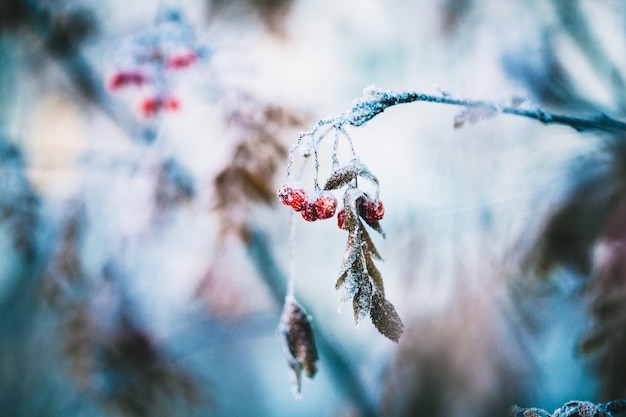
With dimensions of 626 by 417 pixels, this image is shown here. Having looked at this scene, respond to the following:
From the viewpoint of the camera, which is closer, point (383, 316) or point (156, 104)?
point (383, 316)

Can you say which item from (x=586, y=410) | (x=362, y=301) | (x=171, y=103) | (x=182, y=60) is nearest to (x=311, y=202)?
(x=362, y=301)

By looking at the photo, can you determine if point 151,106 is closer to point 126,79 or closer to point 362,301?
point 126,79

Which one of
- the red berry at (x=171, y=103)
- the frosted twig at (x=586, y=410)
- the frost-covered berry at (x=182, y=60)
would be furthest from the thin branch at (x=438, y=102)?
the red berry at (x=171, y=103)

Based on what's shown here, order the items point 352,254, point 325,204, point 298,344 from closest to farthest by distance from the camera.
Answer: point 352,254, point 325,204, point 298,344

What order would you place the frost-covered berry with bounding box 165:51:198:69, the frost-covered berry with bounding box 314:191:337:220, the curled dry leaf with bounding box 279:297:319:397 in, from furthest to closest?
the frost-covered berry with bounding box 165:51:198:69 < the curled dry leaf with bounding box 279:297:319:397 < the frost-covered berry with bounding box 314:191:337:220

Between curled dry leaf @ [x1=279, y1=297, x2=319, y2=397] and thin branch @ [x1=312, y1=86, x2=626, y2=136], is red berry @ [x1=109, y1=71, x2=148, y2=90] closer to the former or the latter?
curled dry leaf @ [x1=279, y1=297, x2=319, y2=397]

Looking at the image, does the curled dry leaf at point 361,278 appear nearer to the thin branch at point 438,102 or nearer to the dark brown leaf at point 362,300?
the dark brown leaf at point 362,300

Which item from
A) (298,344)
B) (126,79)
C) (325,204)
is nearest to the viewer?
(325,204)

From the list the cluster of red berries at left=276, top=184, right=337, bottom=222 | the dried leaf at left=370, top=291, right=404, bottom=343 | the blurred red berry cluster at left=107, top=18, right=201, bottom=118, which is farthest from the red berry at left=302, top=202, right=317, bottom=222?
the blurred red berry cluster at left=107, top=18, right=201, bottom=118
